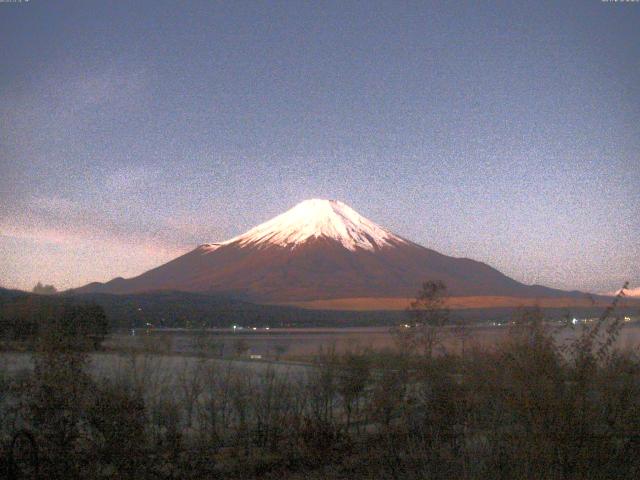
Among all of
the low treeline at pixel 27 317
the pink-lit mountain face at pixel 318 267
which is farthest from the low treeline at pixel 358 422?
the pink-lit mountain face at pixel 318 267

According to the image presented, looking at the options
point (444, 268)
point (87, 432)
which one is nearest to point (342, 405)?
point (87, 432)

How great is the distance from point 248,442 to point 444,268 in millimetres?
120931

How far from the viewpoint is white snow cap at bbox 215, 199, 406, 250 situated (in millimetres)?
138250

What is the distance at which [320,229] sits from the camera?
142m

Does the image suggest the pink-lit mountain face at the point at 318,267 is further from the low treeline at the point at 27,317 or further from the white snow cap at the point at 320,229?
the low treeline at the point at 27,317

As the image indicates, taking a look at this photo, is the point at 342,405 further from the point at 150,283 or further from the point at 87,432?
the point at 150,283

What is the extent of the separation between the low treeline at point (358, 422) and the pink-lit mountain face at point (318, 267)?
3529 inches

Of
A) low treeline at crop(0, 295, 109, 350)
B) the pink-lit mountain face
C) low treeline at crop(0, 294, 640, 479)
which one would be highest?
the pink-lit mountain face

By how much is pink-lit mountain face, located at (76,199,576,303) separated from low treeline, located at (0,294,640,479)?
89643 millimetres

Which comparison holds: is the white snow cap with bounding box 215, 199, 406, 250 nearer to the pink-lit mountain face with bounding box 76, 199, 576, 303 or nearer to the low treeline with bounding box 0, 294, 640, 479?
the pink-lit mountain face with bounding box 76, 199, 576, 303

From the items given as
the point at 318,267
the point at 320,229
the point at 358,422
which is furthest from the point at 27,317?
the point at 320,229

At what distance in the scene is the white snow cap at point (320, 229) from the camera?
138 meters

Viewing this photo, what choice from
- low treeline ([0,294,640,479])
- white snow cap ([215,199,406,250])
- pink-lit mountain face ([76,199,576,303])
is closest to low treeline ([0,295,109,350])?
low treeline ([0,294,640,479])

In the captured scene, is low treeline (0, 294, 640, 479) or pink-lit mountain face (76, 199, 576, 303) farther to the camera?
pink-lit mountain face (76, 199, 576, 303)
